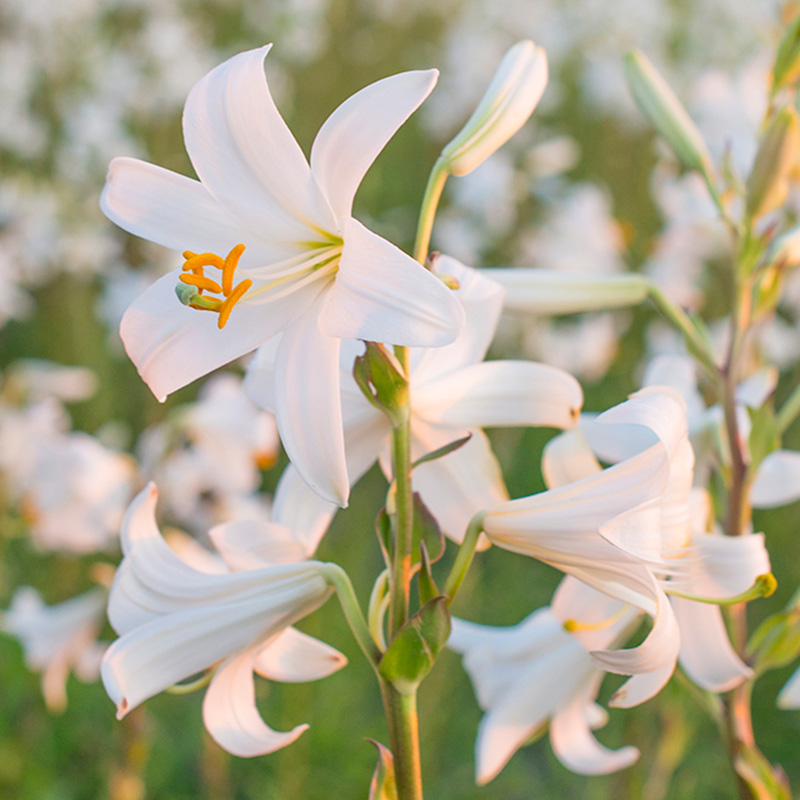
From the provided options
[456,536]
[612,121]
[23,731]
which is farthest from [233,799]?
[612,121]

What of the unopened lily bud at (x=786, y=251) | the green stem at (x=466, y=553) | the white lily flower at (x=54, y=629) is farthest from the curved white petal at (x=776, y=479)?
the white lily flower at (x=54, y=629)

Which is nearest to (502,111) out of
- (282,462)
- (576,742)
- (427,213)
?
(427,213)

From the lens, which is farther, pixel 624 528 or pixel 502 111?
pixel 502 111

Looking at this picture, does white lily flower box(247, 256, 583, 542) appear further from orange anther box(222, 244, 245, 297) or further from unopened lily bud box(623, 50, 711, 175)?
unopened lily bud box(623, 50, 711, 175)

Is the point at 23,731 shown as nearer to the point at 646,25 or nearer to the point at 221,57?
the point at 221,57

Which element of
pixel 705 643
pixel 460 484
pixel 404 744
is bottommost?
pixel 705 643

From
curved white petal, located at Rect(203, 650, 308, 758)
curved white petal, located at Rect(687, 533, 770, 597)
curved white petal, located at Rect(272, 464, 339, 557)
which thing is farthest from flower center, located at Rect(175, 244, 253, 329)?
curved white petal, located at Rect(687, 533, 770, 597)

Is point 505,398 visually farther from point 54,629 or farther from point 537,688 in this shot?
point 54,629
